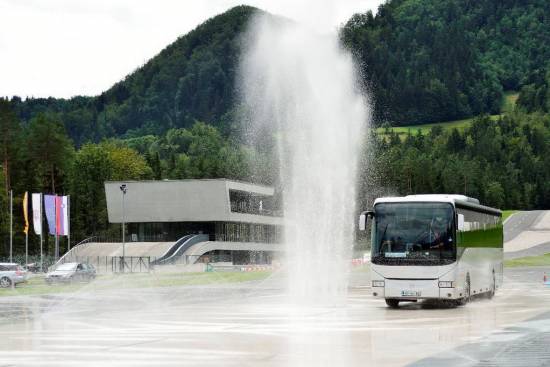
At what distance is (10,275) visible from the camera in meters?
55.4

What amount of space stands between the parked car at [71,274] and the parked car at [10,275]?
2.03 m

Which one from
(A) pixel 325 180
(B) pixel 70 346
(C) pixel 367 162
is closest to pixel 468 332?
(B) pixel 70 346

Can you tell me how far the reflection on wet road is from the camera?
16.2 meters

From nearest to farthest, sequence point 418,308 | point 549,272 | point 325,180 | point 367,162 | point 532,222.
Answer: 1. point 418,308
2. point 325,180
3. point 549,272
4. point 532,222
5. point 367,162

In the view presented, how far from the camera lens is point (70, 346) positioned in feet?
60.7

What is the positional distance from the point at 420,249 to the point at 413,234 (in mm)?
530

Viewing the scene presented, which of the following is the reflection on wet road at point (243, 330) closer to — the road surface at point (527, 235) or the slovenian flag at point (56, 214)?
the slovenian flag at point (56, 214)

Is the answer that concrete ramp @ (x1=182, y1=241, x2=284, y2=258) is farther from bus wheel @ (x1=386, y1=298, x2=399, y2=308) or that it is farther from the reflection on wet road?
bus wheel @ (x1=386, y1=298, x2=399, y2=308)

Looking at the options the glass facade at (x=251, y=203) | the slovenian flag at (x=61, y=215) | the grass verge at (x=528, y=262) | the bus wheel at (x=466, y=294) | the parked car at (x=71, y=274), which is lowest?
the grass verge at (x=528, y=262)

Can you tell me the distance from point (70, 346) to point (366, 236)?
97.5m

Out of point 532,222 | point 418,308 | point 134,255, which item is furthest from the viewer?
point 532,222

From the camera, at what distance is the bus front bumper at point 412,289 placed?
2966 centimetres

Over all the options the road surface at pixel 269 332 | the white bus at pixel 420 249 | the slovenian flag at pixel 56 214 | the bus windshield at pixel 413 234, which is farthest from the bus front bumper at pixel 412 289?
the slovenian flag at pixel 56 214

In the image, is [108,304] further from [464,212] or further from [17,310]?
[464,212]
